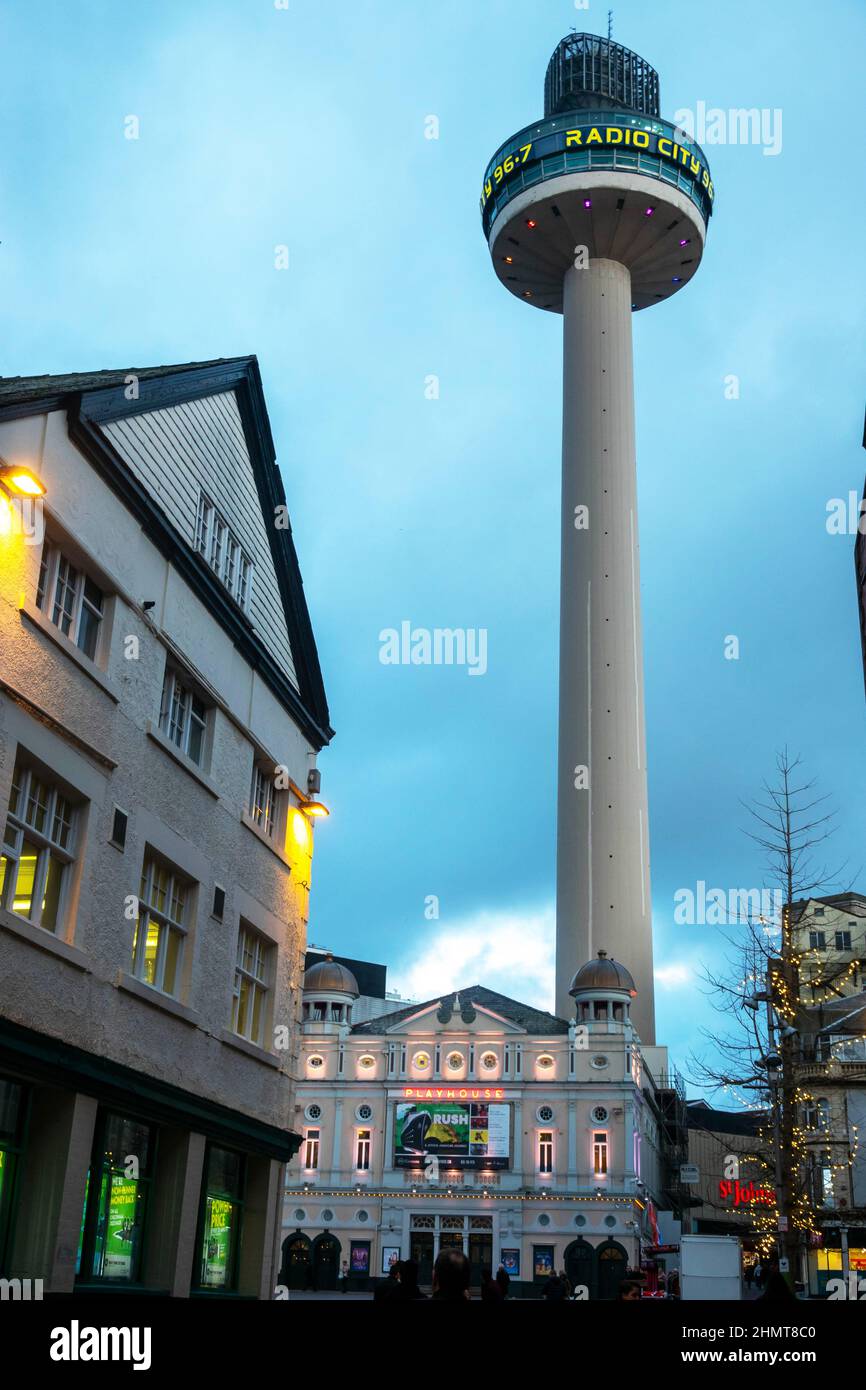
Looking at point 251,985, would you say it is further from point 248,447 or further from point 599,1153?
point 599,1153

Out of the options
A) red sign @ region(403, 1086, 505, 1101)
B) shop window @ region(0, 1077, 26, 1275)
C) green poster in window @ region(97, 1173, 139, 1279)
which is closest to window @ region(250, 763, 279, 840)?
green poster in window @ region(97, 1173, 139, 1279)

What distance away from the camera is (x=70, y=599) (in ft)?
62.6

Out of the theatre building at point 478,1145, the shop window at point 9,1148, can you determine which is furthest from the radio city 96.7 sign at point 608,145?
the shop window at point 9,1148

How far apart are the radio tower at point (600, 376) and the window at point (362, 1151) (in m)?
15.3

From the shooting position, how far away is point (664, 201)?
103188 mm

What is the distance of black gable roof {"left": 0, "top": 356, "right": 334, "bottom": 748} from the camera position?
1883 cm

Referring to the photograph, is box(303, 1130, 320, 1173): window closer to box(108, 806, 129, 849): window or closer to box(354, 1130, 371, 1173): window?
box(354, 1130, 371, 1173): window

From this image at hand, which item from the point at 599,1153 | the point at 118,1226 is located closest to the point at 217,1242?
the point at 118,1226

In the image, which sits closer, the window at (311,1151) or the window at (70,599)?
the window at (70,599)

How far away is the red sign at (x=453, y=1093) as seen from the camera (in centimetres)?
8250

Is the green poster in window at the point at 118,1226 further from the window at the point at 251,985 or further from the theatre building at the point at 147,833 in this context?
the window at the point at 251,985

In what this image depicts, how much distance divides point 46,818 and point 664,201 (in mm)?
95708

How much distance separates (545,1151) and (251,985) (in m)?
60.0
